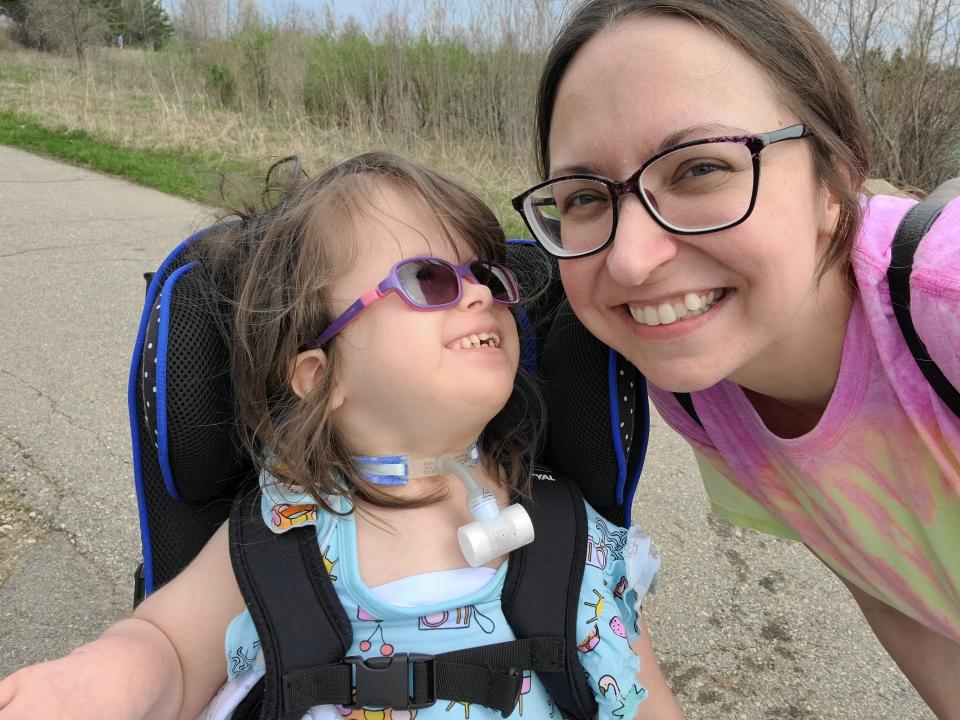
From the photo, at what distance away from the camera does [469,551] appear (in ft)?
4.09

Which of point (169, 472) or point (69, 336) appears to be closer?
point (169, 472)

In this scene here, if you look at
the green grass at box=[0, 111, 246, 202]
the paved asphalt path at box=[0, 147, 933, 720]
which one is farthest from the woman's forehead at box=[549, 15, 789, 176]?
the green grass at box=[0, 111, 246, 202]

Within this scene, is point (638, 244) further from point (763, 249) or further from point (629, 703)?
point (629, 703)

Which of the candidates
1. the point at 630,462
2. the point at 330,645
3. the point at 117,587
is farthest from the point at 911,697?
the point at 117,587

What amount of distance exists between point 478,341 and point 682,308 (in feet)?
1.26

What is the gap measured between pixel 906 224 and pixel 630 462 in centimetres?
64

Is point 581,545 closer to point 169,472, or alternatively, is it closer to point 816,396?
point 816,396

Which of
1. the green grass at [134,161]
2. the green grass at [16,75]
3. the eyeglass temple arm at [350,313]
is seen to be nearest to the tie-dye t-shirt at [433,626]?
the eyeglass temple arm at [350,313]

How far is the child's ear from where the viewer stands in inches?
54.1

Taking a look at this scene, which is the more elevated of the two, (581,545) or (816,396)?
(816,396)

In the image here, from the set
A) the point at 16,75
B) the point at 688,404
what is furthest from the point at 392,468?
the point at 16,75

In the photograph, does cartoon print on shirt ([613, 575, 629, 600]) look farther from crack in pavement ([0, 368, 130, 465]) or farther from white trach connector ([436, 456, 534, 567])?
crack in pavement ([0, 368, 130, 465])

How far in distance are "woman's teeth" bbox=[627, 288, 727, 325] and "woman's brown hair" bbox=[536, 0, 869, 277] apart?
Result: 0.22 meters

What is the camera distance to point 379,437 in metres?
1.37
